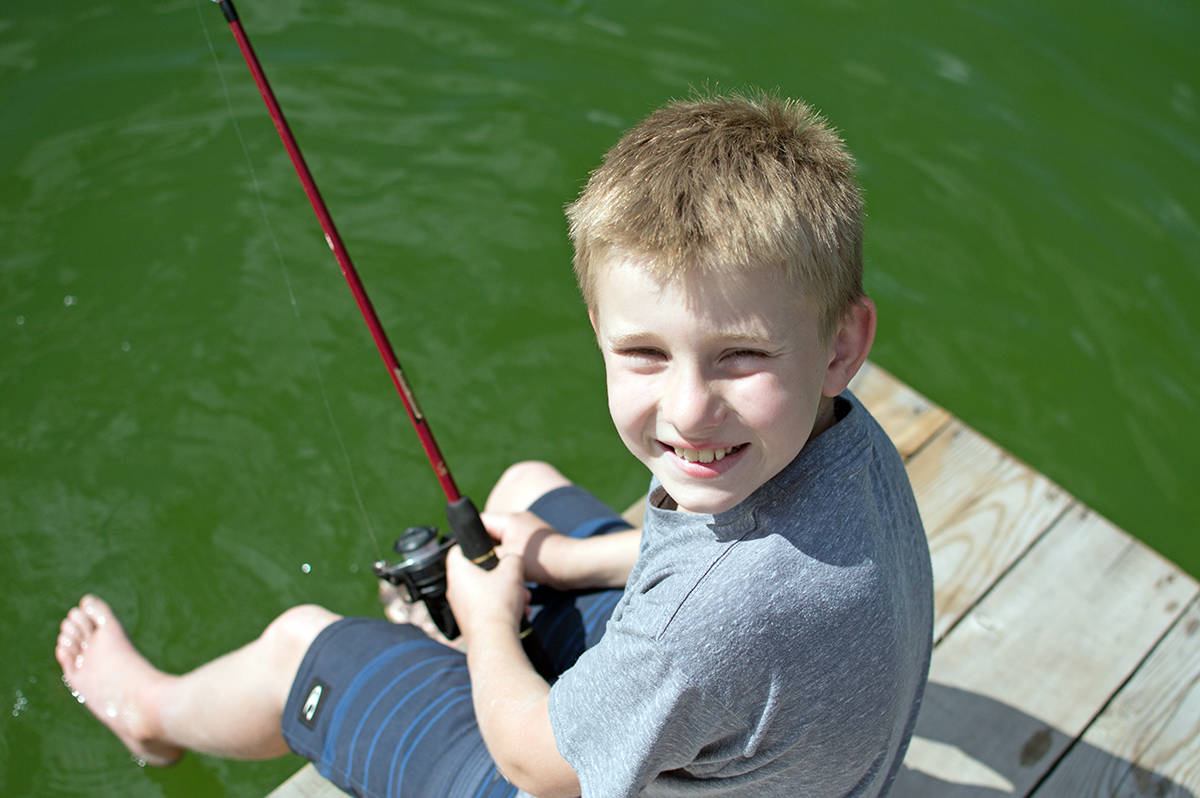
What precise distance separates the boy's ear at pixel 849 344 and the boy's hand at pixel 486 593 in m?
0.73

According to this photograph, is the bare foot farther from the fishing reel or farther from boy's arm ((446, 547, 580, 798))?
boy's arm ((446, 547, 580, 798))

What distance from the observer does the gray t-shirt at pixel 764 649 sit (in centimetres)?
124

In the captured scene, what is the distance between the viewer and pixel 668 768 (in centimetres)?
135

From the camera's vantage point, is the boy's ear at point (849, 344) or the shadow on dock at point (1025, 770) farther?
the shadow on dock at point (1025, 770)

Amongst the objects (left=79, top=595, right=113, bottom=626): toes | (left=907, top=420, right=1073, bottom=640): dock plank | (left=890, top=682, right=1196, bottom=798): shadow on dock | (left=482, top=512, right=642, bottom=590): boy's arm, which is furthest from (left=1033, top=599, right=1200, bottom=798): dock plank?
Answer: (left=79, top=595, right=113, bottom=626): toes

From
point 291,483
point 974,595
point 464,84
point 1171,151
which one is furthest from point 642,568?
point 1171,151

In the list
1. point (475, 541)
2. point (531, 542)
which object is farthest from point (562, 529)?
point (475, 541)

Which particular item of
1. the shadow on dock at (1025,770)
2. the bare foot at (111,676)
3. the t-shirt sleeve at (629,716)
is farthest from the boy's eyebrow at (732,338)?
the bare foot at (111,676)

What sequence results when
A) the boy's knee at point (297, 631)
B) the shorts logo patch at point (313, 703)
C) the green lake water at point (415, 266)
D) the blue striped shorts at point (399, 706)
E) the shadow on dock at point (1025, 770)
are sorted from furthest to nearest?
the green lake water at point (415, 266), the shadow on dock at point (1025, 770), the boy's knee at point (297, 631), the shorts logo patch at point (313, 703), the blue striped shorts at point (399, 706)

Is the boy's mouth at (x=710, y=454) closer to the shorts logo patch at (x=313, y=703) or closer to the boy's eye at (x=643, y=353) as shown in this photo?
the boy's eye at (x=643, y=353)

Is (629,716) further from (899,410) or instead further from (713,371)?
(899,410)

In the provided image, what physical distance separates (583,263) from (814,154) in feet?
1.03

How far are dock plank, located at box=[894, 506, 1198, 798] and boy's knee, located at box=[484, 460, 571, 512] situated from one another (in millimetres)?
919

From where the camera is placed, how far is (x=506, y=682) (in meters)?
1.64
